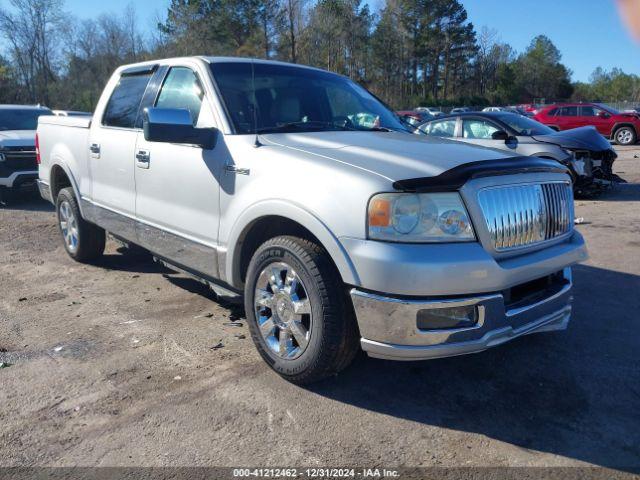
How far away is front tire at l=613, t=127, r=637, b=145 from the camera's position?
74.1 ft

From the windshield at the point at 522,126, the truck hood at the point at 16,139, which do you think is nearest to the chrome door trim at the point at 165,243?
the truck hood at the point at 16,139

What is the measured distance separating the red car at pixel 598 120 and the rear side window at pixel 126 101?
20.5 m

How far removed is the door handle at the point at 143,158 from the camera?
4.50 meters

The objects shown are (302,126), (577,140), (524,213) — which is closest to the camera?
(524,213)

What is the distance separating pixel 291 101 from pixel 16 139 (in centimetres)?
771

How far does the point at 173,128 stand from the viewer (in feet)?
12.1

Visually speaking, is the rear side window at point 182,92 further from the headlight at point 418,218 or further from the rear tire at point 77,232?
the rear tire at point 77,232

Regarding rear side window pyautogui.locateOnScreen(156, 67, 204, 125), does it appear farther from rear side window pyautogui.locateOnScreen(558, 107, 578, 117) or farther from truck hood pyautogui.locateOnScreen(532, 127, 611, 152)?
rear side window pyautogui.locateOnScreen(558, 107, 578, 117)

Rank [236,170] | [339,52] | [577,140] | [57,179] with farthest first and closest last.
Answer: [339,52], [577,140], [57,179], [236,170]

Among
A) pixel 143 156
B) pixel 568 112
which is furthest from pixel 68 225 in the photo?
pixel 568 112

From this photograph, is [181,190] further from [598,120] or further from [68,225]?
[598,120]

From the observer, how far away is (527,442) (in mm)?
2908

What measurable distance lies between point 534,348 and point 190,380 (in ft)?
7.60

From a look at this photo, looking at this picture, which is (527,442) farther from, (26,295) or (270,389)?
(26,295)
